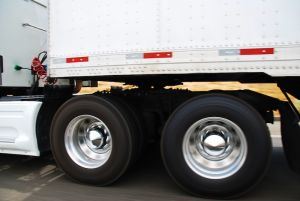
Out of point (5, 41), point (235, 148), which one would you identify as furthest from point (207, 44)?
point (5, 41)

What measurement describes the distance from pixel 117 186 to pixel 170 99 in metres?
1.17

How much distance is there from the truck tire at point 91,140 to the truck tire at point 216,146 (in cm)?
52

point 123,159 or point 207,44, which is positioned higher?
point 207,44

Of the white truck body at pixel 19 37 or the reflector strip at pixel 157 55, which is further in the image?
the white truck body at pixel 19 37

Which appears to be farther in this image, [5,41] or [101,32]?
[5,41]

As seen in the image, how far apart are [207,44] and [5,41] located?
127 inches

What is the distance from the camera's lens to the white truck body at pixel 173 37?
3.68 meters

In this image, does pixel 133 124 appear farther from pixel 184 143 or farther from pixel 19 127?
pixel 19 127

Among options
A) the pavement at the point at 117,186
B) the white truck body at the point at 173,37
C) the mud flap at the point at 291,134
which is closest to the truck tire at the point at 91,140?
the pavement at the point at 117,186

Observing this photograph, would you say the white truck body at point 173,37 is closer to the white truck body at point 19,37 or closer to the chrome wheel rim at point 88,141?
the chrome wheel rim at point 88,141

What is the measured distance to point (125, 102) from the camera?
15.0 feet

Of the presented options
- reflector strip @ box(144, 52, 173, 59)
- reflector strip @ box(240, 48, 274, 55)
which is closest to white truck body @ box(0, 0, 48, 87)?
reflector strip @ box(144, 52, 173, 59)

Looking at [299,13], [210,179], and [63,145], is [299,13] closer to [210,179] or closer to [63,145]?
[210,179]

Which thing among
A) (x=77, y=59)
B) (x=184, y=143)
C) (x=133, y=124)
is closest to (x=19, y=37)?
(x=77, y=59)
